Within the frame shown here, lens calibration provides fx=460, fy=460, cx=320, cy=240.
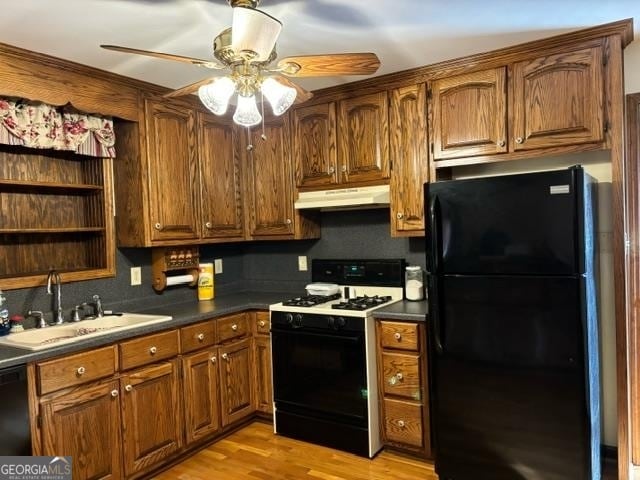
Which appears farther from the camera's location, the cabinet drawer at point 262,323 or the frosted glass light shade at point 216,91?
the cabinet drawer at point 262,323

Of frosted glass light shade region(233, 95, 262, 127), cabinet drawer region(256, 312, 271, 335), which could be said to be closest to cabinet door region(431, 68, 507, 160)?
frosted glass light shade region(233, 95, 262, 127)

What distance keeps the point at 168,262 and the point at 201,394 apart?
92cm

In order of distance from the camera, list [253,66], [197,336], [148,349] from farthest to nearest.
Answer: [197,336] → [148,349] → [253,66]

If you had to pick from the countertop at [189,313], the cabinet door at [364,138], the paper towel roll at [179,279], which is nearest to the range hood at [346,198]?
the cabinet door at [364,138]

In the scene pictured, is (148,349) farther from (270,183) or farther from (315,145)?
(315,145)

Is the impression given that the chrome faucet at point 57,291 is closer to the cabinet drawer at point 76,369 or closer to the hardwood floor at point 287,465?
the cabinet drawer at point 76,369

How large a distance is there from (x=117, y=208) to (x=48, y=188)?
411 mm

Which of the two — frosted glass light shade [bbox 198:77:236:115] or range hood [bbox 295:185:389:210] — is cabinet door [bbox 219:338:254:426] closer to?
range hood [bbox 295:185:389:210]

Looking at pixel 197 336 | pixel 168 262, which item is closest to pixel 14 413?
pixel 197 336

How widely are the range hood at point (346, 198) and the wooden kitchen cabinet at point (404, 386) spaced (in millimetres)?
777

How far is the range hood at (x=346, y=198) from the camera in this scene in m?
2.93

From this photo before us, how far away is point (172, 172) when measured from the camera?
3.02 metres

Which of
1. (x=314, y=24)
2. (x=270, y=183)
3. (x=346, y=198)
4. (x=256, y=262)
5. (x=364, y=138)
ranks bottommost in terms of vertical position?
(x=256, y=262)

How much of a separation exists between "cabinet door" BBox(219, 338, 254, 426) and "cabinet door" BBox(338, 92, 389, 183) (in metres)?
1.35
